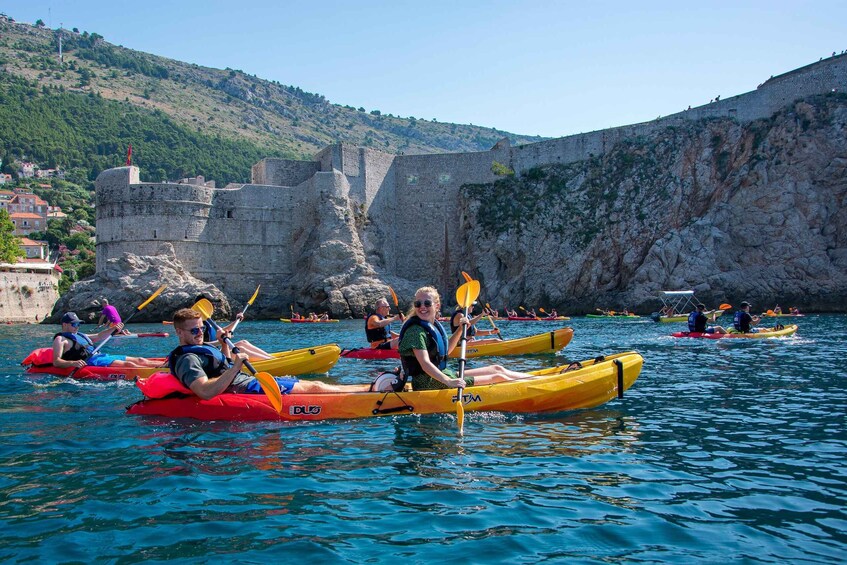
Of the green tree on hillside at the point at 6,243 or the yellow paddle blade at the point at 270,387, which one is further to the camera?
the green tree on hillside at the point at 6,243

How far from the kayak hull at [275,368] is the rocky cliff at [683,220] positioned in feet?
95.1

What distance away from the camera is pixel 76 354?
12.2 metres

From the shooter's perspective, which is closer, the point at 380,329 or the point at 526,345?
the point at 380,329

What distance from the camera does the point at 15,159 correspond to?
90.2m

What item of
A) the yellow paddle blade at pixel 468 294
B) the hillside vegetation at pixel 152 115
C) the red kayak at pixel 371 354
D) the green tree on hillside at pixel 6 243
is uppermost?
the hillside vegetation at pixel 152 115

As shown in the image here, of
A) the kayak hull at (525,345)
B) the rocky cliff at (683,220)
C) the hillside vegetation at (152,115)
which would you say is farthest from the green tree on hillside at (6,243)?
the hillside vegetation at (152,115)

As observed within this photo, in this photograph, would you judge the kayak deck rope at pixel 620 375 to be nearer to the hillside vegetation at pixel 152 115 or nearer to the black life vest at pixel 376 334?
the black life vest at pixel 376 334

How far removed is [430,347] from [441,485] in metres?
2.85

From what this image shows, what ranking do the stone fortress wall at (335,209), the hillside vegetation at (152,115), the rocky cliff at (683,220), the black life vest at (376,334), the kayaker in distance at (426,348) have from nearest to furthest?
the kayaker in distance at (426,348) → the black life vest at (376,334) → the rocky cliff at (683,220) → the stone fortress wall at (335,209) → the hillside vegetation at (152,115)

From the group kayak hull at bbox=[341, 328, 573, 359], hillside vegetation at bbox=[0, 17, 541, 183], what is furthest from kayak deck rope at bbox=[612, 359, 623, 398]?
hillside vegetation at bbox=[0, 17, 541, 183]

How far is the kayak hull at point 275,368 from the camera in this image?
39.3 feet

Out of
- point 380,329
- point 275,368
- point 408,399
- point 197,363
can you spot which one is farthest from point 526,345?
point 197,363

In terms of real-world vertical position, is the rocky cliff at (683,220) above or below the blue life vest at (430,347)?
above

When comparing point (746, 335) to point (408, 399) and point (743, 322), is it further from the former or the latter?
point (408, 399)
